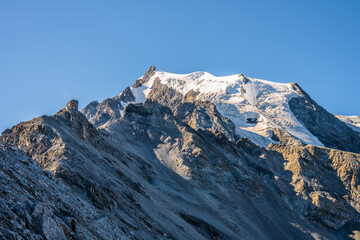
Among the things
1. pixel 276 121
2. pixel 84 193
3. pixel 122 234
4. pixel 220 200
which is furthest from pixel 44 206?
pixel 276 121

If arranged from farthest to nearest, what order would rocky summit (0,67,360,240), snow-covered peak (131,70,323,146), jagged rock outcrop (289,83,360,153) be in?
jagged rock outcrop (289,83,360,153) < snow-covered peak (131,70,323,146) < rocky summit (0,67,360,240)

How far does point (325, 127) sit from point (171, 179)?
370 ft

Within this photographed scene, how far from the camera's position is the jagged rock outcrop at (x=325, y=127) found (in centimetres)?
16288

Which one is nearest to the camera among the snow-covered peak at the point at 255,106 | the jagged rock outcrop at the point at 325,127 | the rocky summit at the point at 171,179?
the rocky summit at the point at 171,179

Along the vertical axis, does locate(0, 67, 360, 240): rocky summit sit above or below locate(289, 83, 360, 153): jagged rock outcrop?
below

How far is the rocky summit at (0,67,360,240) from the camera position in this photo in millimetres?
25828

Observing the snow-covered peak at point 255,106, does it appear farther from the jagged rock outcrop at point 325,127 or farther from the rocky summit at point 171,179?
the jagged rock outcrop at point 325,127

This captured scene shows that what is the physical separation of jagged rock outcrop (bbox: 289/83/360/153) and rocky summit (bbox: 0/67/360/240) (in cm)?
149

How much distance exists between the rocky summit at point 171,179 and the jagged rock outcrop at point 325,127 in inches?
58.8

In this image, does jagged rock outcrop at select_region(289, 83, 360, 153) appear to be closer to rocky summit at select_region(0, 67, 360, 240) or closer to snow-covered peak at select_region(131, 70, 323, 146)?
rocky summit at select_region(0, 67, 360, 240)

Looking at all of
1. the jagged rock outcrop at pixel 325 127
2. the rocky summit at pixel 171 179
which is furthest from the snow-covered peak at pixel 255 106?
the jagged rock outcrop at pixel 325 127

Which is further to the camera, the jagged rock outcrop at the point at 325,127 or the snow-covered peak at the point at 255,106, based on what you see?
the jagged rock outcrop at the point at 325,127

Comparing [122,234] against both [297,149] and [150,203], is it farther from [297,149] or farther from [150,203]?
[297,149]

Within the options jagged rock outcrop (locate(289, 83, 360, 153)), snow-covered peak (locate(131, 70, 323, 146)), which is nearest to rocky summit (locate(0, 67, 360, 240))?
snow-covered peak (locate(131, 70, 323, 146))
